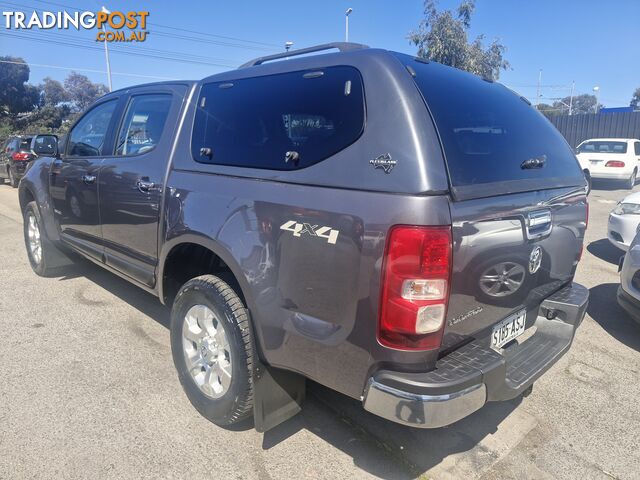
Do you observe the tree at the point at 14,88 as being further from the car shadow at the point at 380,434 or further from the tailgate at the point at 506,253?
the tailgate at the point at 506,253

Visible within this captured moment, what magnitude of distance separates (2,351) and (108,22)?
93.2ft

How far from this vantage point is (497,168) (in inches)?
84.4

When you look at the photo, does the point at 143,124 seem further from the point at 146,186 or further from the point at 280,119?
the point at 280,119

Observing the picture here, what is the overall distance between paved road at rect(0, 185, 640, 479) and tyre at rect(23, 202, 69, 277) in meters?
1.41

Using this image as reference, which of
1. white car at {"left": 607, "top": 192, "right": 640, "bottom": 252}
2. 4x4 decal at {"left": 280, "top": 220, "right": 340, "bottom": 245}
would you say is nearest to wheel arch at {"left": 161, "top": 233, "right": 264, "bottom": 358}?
4x4 decal at {"left": 280, "top": 220, "right": 340, "bottom": 245}

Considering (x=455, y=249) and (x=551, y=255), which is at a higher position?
(x=455, y=249)

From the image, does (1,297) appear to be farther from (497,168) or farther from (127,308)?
(497,168)

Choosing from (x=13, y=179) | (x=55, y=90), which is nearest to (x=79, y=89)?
(x=55, y=90)

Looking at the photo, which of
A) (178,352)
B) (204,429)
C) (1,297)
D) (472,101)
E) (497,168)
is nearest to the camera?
(497,168)

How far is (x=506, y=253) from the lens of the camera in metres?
2.07

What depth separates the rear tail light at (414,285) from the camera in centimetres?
172

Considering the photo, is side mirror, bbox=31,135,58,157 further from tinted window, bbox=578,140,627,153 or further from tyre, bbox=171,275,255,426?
tinted window, bbox=578,140,627,153

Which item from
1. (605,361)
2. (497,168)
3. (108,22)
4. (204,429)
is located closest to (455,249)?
(497,168)

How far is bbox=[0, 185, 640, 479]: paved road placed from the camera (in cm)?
234
